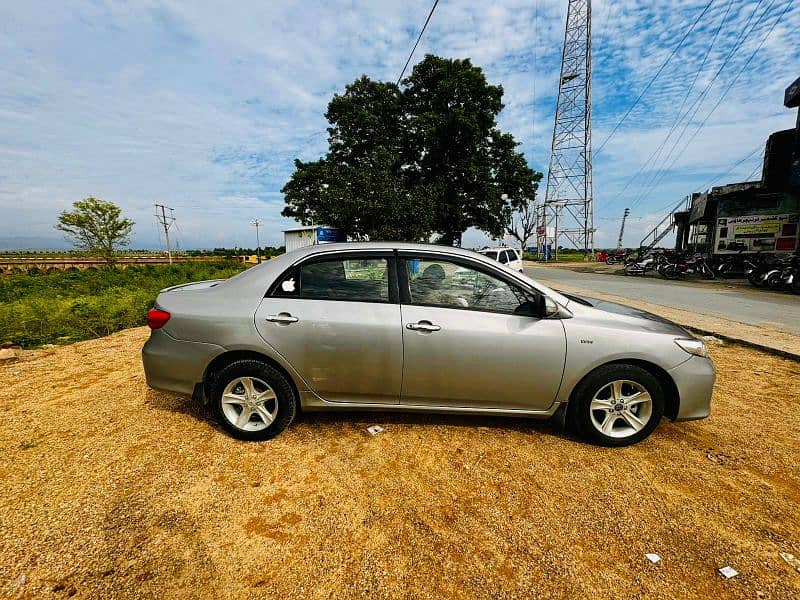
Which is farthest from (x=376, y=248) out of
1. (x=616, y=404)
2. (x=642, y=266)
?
(x=642, y=266)

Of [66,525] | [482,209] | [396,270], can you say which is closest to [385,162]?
[482,209]

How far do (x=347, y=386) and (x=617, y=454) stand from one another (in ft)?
6.99

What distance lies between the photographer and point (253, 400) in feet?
9.05

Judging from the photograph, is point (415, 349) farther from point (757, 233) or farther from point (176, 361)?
point (757, 233)

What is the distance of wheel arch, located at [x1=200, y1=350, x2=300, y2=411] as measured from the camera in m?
2.69

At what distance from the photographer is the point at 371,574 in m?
1.66

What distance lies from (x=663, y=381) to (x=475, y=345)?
5.08 feet

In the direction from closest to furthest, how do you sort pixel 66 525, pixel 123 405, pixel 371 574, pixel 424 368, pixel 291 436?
pixel 371 574 → pixel 66 525 → pixel 424 368 → pixel 291 436 → pixel 123 405

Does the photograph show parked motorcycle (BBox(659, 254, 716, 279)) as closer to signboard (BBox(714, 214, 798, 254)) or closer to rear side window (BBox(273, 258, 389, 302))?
signboard (BBox(714, 214, 798, 254))

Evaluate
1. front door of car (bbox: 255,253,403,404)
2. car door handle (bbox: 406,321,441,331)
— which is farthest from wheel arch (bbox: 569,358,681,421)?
front door of car (bbox: 255,253,403,404)

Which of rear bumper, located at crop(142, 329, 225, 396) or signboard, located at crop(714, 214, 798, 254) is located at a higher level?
signboard, located at crop(714, 214, 798, 254)

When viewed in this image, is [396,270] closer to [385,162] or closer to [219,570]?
[219,570]

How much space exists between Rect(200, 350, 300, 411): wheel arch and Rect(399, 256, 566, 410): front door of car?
0.93 meters

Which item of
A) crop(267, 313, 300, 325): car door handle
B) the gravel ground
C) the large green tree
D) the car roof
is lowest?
the gravel ground
